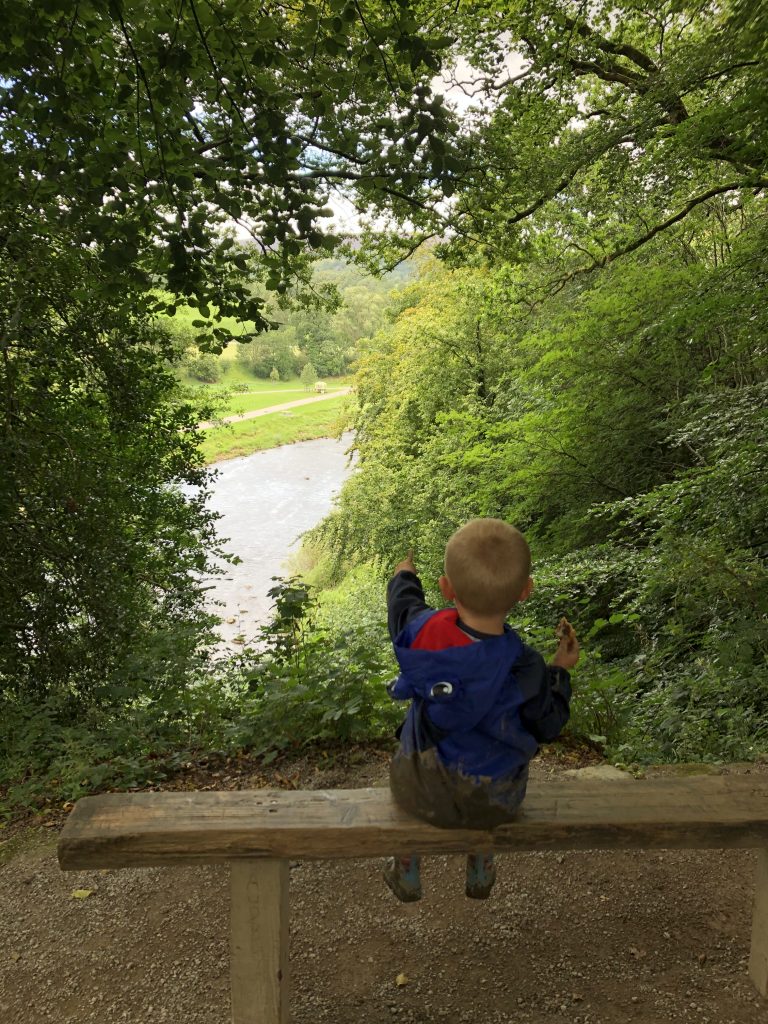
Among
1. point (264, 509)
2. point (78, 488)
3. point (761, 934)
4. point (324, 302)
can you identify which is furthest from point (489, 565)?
point (264, 509)

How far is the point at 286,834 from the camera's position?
192 cm

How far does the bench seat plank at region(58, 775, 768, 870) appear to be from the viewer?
1923 mm

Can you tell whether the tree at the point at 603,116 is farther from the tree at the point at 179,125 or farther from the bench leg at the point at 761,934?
the bench leg at the point at 761,934

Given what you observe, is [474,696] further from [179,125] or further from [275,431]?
[275,431]

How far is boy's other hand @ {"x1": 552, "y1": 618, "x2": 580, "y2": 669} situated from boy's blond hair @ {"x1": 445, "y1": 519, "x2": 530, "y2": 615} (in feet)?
0.72

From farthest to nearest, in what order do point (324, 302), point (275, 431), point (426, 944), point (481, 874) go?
point (275, 431) < point (324, 302) < point (426, 944) < point (481, 874)

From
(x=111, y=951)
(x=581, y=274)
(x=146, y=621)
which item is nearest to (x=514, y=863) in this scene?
(x=111, y=951)

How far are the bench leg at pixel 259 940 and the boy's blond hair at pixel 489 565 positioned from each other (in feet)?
3.25

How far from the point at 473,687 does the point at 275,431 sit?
1373 inches

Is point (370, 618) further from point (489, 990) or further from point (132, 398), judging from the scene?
point (489, 990)

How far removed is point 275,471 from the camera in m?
31.9

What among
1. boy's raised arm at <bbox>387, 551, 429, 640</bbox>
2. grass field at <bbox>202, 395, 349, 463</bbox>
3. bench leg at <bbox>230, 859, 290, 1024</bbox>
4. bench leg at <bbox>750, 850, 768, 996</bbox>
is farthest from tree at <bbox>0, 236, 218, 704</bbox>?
grass field at <bbox>202, 395, 349, 463</bbox>

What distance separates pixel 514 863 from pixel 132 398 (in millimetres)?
4201

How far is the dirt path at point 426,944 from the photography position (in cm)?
216
